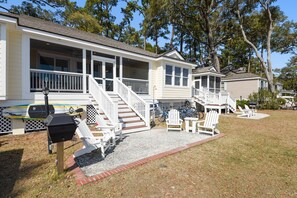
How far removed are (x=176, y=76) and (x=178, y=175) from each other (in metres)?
10.2

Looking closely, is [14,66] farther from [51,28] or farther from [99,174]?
[99,174]

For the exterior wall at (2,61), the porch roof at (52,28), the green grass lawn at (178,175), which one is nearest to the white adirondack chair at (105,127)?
the green grass lawn at (178,175)

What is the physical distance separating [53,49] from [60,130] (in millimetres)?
8760

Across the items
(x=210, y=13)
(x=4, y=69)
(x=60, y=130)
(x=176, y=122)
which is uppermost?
(x=210, y=13)

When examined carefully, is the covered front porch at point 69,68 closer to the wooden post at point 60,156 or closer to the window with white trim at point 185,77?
the window with white trim at point 185,77

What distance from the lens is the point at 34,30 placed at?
7043 mm

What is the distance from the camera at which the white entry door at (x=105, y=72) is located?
10000 millimetres

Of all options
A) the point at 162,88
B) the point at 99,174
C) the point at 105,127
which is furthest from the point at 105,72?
the point at 99,174

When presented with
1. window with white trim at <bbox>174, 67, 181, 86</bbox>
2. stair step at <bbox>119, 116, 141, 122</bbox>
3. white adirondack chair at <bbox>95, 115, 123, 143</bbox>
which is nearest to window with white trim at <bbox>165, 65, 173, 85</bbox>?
window with white trim at <bbox>174, 67, 181, 86</bbox>

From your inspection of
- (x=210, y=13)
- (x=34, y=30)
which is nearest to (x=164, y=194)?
(x=34, y=30)

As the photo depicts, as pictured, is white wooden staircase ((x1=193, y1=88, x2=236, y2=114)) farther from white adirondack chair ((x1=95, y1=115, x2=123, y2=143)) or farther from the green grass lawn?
white adirondack chair ((x1=95, y1=115, x2=123, y2=143))

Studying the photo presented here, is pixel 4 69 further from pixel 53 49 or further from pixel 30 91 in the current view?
pixel 53 49

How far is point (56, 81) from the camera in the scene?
8219 millimetres

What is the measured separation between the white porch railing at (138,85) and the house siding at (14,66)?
19.4ft
